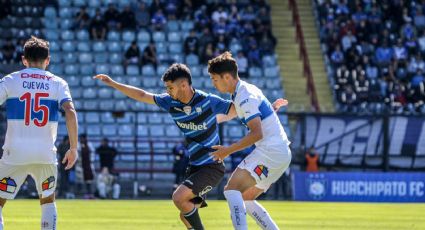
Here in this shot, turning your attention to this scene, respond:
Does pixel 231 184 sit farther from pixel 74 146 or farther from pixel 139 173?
pixel 139 173

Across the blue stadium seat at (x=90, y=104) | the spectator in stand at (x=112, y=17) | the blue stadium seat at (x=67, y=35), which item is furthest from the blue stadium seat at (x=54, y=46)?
the blue stadium seat at (x=90, y=104)

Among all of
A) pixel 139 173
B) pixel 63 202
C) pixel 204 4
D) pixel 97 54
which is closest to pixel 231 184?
pixel 63 202

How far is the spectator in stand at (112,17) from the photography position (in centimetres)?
3478

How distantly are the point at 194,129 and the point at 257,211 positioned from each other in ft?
3.91

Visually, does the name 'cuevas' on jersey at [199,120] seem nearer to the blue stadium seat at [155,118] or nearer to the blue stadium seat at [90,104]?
the blue stadium seat at [155,118]

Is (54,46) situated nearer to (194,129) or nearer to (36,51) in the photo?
(194,129)

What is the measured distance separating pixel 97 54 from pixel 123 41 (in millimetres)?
1081

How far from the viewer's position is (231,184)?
11.5 metres

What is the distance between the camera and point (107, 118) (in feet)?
102

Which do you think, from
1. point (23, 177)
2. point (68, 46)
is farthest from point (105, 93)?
point (23, 177)

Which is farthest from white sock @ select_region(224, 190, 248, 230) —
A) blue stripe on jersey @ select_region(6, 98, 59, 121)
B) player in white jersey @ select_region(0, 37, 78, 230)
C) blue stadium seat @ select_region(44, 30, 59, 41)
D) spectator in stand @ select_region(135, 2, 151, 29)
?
spectator in stand @ select_region(135, 2, 151, 29)

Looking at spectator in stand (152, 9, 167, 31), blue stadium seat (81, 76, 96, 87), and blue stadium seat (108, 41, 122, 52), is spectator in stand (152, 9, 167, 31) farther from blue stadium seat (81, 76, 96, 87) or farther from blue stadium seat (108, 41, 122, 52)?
blue stadium seat (81, 76, 96, 87)

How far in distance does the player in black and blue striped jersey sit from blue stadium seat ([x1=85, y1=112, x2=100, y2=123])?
18.6 metres

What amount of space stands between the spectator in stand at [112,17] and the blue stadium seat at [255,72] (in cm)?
452
